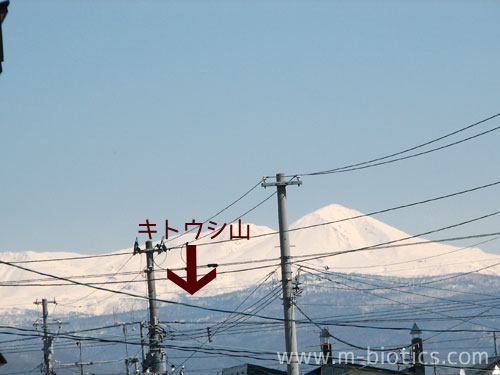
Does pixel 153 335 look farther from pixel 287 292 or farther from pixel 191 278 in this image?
pixel 287 292

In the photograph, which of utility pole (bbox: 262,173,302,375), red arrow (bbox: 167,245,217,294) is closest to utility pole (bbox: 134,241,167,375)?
red arrow (bbox: 167,245,217,294)

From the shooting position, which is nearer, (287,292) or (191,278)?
(287,292)

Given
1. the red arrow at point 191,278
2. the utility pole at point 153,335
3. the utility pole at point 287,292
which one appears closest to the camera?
the utility pole at point 287,292

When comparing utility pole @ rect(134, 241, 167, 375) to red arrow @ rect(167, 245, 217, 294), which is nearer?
red arrow @ rect(167, 245, 217, 294)

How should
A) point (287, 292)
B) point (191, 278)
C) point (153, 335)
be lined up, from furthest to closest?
point (153, 335), point (191, 278), point (287, 292)

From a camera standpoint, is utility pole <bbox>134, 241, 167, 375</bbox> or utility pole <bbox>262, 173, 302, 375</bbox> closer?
utility pole <bbox>262, 173, 302, 375</bbox>

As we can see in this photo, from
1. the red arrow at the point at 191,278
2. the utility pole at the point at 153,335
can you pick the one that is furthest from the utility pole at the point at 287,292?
the utility pole at the point at 153,335

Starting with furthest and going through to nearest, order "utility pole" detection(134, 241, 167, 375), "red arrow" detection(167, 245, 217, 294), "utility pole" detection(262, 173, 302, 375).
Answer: "utility pole" detection(134, 241, 167, 375) → "red arrow" detection(167, 245, 217, 294) → "utility pole" detection(262, 173, 302, 375)

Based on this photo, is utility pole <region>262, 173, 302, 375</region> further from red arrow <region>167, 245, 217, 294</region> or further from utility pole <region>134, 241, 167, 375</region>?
utility pole <region>134, 241, 167, 375</region>

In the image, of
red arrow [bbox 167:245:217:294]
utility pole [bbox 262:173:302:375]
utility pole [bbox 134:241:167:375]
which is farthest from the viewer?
utility pole [bbox 134:241:167:375]

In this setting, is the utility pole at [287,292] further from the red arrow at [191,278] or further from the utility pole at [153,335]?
the utility pole at [153,335]

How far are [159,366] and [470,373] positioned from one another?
26975 mm

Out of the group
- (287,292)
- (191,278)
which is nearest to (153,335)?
(191,278)

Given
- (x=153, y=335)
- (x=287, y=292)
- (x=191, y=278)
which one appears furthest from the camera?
(x=153, y=335)
